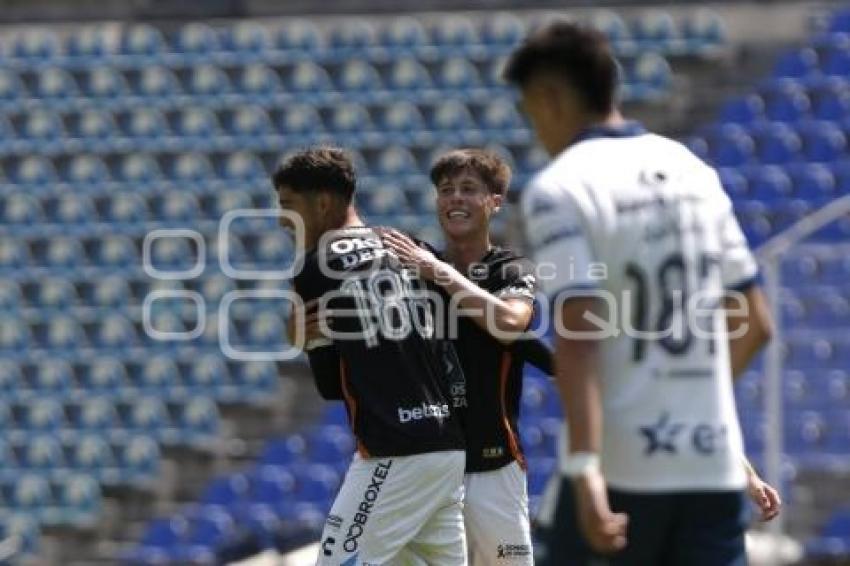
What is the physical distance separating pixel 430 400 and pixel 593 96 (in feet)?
6.57

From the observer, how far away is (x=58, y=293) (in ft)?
47.2

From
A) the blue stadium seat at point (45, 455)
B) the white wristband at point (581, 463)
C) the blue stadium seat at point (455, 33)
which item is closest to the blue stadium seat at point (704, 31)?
the blue stadium seat at point (455, 33)

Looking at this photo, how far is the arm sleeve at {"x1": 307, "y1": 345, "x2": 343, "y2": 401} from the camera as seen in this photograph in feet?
18.9

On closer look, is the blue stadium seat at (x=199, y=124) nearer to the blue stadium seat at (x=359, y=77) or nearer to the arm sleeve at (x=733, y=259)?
the blue stadium seat at (x=359, y=77)

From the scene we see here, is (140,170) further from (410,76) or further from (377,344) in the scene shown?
(377,344)

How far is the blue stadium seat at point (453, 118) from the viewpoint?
14.2 m

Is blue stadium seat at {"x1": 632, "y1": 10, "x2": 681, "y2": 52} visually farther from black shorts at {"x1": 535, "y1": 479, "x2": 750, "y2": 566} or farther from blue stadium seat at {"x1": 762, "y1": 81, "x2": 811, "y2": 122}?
black shorts at {"x1": 535, "y1": 479, "x2": 750, "y2": 566}

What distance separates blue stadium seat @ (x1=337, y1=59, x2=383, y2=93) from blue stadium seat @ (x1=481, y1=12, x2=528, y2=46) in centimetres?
92

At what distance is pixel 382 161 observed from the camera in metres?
14.2

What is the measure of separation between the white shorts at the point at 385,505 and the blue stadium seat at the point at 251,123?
359 inches

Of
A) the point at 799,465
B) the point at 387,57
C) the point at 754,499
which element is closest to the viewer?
the point at 754,499

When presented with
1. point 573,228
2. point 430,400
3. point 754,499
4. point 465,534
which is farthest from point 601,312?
point 465,534

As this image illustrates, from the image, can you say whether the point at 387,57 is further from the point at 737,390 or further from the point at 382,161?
the point at 737,390

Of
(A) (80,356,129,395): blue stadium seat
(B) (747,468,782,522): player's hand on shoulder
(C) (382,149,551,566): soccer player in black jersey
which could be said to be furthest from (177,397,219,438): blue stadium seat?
(B) (747,468,782,522): player's hand on shoulder
